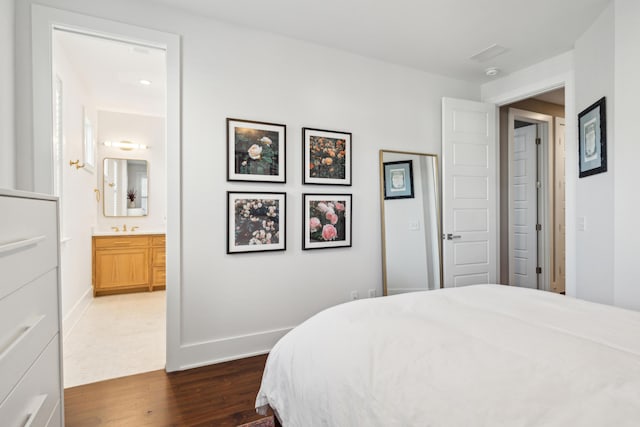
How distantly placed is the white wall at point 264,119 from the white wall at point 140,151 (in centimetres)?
342

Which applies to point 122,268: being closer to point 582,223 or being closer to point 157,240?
point 157,240

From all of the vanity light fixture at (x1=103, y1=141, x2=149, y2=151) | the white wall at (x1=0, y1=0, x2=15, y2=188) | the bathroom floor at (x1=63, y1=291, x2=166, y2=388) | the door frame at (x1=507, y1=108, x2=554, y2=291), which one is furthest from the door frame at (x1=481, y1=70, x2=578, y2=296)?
the vanity light fixture at (x1=103, y1=141, x2=149, y2=151)

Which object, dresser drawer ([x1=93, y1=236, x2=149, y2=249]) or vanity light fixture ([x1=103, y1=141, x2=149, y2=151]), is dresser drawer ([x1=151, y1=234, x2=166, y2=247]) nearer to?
dresser drawer ([x1=93, y1=236, x2=149, y2=249])

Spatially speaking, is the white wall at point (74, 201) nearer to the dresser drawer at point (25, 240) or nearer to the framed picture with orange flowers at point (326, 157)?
the dresser drawer at point (25, 240)

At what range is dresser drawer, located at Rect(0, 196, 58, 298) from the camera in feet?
3.20

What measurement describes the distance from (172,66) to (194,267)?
154 centimetres

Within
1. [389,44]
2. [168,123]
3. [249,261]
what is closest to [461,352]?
[249,261]

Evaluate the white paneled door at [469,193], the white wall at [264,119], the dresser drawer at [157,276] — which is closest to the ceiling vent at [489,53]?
the white paneled door at [469,193]

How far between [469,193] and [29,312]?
12.3ft

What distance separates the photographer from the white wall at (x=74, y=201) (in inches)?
132

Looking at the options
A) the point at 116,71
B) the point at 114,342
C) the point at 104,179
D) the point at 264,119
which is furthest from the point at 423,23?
the point at 104,179

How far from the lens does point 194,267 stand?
2623 mm

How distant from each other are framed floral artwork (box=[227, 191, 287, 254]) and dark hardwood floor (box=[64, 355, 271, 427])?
949 millimetres

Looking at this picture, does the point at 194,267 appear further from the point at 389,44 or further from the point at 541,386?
the point at 389,44
